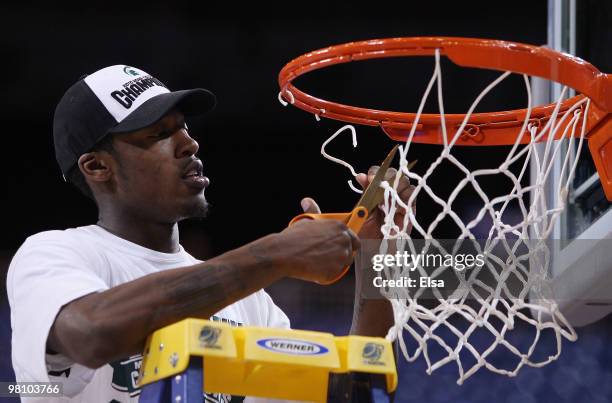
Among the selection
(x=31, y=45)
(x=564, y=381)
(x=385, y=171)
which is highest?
(x=385, y=171)

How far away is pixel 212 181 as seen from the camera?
3906 millimetres

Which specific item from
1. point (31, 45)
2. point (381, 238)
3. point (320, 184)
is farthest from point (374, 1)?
point (381, 238)

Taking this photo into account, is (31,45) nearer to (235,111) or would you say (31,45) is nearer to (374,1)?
(235,111)

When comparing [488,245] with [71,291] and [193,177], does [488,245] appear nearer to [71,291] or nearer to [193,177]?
[193,177]

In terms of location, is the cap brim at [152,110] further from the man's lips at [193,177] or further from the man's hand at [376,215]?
the man's hand at [376,215]

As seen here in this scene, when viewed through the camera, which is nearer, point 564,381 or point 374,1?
point 564,381

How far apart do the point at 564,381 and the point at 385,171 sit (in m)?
2.21

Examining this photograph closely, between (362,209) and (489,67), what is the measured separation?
0.32 meters

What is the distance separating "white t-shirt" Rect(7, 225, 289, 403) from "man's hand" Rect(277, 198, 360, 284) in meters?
0.30

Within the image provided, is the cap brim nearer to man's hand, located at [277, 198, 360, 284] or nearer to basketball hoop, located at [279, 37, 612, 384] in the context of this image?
basketball hoop, located at [279, 37, 612, 384]

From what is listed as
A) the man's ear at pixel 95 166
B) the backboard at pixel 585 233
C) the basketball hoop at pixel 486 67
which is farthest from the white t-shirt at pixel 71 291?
the backboard at pixel 585 233

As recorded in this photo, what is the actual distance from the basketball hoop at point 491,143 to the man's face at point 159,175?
243 millimetres

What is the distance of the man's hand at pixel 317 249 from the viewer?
1418 mm

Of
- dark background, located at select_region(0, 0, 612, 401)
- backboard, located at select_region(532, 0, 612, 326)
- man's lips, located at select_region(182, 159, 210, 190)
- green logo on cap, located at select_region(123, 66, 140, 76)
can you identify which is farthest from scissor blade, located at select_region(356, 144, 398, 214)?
dark background, located at select_region(0, 0, 612, 401)
